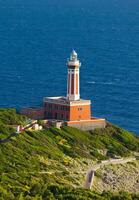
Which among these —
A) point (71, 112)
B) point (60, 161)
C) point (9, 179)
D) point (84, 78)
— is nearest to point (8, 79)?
point (84, 78)

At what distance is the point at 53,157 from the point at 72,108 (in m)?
12.5

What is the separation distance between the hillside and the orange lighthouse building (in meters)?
1.10

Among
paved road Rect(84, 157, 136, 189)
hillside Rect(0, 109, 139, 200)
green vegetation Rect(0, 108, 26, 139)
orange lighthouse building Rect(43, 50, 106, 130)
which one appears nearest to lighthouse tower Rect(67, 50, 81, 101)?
orange lighthouse building Rect(43, 50, 106, 130)

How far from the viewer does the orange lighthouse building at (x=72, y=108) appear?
11450cm

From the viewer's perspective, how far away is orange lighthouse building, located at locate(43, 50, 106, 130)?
376ft

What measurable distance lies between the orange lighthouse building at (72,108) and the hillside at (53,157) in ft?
3.62

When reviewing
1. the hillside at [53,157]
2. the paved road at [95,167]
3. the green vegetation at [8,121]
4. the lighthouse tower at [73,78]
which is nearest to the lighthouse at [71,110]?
the lighthouse tower at [73,78]

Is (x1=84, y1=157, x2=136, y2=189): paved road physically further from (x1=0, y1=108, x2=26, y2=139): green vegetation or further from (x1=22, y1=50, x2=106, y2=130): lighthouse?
(x1=0, y1=108, x2=26, y2=139): green vegetation

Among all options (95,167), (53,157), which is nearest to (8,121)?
(53,157)

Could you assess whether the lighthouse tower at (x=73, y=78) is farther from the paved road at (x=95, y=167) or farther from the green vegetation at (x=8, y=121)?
the paved road at (x=95, y=167)

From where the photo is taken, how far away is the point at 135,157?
112 metres

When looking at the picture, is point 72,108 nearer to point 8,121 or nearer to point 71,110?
point 71,110

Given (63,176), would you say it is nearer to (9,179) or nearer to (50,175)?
(50,175)

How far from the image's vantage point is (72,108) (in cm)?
11462
